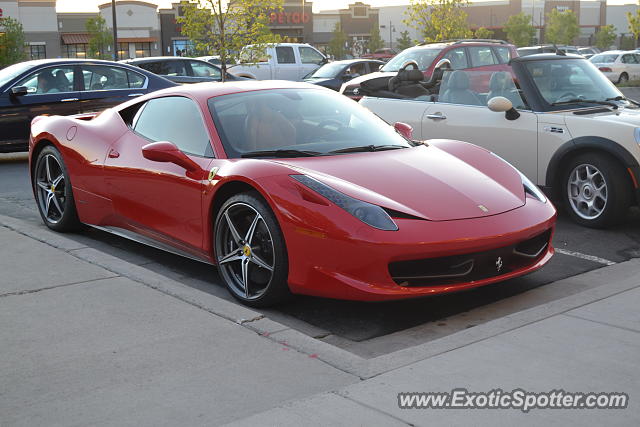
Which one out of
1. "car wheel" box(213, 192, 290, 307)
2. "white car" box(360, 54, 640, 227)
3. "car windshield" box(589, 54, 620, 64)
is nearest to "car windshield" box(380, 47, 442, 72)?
"white car" box(360, 54, 640, 227)

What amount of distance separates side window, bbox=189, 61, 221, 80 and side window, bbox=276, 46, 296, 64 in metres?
6.08

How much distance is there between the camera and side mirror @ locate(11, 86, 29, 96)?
11.4m

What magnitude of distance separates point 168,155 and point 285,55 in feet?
67.2

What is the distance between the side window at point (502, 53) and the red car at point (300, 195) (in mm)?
10854

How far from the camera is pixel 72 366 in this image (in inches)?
148

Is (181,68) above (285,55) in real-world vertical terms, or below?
below

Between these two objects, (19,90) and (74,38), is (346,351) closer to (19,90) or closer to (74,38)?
(19,90)

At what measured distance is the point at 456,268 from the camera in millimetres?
4645

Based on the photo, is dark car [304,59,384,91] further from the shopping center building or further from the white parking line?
the shopping center building

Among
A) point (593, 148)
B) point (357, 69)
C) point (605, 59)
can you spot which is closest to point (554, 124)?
point (593, 148)

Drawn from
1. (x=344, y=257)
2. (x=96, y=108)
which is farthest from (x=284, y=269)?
(x=96, y=108)

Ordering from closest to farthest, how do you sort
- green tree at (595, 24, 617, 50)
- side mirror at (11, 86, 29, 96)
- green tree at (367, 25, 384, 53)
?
side mirror at (11, 86, 29, 96) < green tree at (595, 24, 617, 50) < green tree at (367, 25, 384, 53)

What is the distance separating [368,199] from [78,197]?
2.94m

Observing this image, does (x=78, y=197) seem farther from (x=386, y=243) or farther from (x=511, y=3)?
(x=511, y=3)
